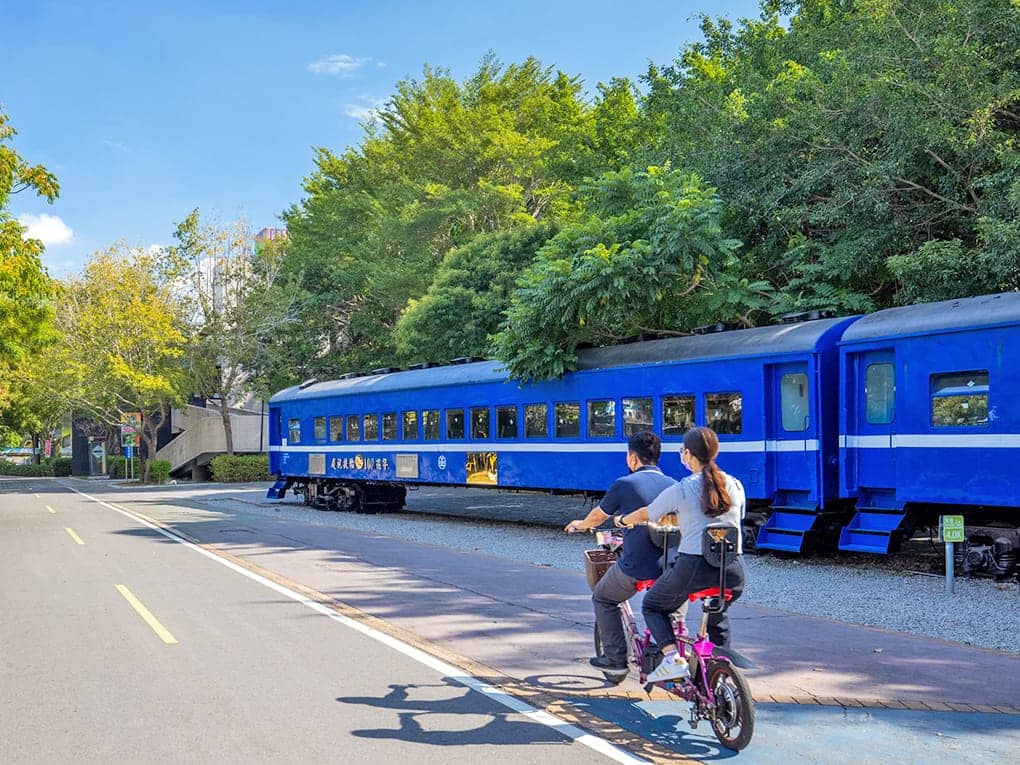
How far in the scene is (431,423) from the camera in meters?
23.8

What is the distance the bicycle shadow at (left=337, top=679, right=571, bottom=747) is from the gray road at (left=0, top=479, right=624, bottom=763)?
12mm

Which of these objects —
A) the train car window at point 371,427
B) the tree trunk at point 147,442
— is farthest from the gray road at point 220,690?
the tree trunk at point 147,442

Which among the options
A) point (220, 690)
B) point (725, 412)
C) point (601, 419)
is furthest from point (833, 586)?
point (220, 690)

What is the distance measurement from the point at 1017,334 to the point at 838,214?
7.63 m

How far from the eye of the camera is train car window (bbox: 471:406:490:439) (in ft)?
72.1

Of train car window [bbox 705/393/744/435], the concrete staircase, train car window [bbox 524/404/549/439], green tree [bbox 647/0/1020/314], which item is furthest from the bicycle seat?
the concrete staircase

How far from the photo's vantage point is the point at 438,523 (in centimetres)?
2277

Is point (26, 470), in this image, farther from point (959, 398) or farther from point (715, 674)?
point (715, 674)

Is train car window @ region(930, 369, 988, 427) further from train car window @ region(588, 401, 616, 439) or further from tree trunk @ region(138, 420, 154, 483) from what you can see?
tree trunk @ region(138, 420, 154, 483)

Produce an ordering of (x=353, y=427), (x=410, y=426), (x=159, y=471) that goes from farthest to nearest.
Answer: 1. (x=159, y=471)
2. (x=353, y=427)
3. (x=410, y=426)

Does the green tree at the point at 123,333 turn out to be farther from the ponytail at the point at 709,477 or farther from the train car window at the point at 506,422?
the ponytail at the point at 709,477

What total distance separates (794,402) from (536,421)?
6.43 m

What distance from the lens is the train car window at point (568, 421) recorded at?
19328 millimetres

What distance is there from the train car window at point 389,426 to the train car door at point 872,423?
13.2 meters
